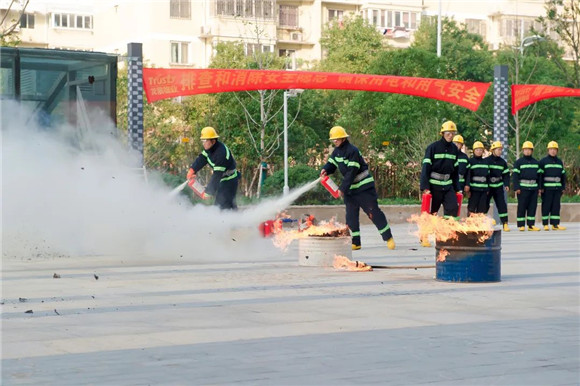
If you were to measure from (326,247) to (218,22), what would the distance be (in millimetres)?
52146

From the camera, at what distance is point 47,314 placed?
8.96m

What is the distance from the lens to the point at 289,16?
6844 cm

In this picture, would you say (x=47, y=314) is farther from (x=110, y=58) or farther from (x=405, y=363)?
(x=110, y=58)

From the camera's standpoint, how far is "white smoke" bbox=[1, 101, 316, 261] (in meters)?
14.9

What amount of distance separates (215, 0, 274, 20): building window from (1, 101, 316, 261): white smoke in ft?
158

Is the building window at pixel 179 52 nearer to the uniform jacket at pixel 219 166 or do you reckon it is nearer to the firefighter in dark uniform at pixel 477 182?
the firefighter in dark uniform at pixel 477 182

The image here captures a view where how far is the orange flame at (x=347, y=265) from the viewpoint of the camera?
13039 mm

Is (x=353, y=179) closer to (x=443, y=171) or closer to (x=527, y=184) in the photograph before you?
(x=443, y=171)

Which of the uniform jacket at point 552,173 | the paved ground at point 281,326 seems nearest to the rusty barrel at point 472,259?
the paved ground at point 281,326

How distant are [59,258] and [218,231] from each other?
7.93ft

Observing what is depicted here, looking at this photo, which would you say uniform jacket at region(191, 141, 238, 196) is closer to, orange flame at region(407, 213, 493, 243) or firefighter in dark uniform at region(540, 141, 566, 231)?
orange flame at region(407, 213, 493, 243)

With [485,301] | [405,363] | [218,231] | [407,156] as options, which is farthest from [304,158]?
[405,363]

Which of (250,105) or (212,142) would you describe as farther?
(250,105)

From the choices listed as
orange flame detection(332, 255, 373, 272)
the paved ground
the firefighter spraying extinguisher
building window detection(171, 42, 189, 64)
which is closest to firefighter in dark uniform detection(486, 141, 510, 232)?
the firefighter spraying extinguisher
